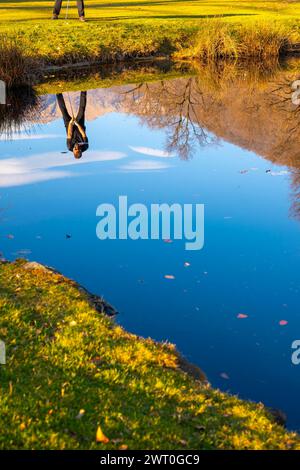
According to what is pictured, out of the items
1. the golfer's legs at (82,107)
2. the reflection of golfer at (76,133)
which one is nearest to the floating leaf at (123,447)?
the reflection of golfer at (76,133)

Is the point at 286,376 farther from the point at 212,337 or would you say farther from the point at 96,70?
the point at 96,70

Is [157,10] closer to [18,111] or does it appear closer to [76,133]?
[18,111]

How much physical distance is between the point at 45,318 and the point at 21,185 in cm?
819

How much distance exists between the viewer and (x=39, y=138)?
69.0ft

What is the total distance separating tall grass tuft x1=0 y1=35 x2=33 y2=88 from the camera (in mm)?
23547

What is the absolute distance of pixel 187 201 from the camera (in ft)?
48.8

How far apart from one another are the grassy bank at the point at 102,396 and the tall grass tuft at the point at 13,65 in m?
17.0

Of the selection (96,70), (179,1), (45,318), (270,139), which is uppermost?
(179,1)

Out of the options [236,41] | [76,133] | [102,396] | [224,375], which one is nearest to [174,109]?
[76,133]

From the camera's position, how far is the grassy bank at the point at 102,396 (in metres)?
6.04

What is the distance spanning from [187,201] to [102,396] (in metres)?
8.76

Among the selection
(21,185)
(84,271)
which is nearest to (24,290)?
(84,271)

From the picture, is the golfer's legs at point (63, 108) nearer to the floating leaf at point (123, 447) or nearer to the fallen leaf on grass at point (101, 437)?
the fallen leaf on grass at point (101, 437)
